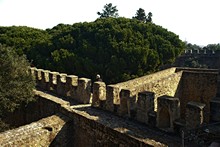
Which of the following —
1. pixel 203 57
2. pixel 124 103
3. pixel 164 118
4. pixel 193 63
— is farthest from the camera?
pixel 203 57

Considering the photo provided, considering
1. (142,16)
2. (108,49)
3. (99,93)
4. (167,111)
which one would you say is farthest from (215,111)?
(142,16)

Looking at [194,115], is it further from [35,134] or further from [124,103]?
[35,134]

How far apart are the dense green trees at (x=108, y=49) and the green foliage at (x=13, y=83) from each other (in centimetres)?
678

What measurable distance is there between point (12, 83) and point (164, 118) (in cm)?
597

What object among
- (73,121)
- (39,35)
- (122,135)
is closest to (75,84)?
(73,121)

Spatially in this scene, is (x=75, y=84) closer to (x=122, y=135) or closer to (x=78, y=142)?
(x=78, y=142)

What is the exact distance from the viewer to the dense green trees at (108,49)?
17016 mm

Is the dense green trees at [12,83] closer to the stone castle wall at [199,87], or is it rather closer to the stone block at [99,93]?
the stone block at [99,93]

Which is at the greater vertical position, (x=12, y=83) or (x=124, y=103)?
(x=12, y=83)

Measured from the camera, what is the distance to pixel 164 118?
6809 millimetres

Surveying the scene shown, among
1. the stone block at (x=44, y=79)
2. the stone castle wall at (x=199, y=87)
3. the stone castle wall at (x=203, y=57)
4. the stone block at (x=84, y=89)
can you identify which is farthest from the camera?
the stone castle wall at (x=203, y=57)

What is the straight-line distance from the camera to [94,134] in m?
7.16

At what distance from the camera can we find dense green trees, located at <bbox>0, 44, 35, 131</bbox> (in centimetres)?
947

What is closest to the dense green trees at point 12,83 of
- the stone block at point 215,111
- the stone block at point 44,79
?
the stone block at point 44,79
